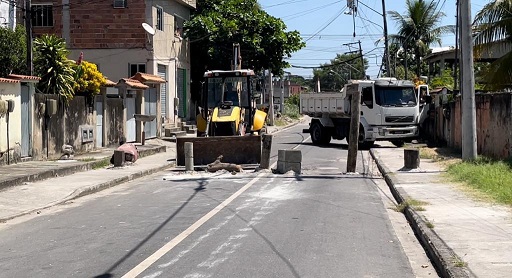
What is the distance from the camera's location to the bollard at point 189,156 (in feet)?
68.0

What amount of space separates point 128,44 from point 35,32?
4.97m

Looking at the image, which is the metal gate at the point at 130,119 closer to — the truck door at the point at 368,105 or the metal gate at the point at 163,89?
the metal gate at the point at 163,89

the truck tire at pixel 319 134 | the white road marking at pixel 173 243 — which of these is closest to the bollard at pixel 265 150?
the white road marking at pixel 173 243

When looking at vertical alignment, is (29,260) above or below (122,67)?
below

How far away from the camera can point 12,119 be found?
19.7 metres

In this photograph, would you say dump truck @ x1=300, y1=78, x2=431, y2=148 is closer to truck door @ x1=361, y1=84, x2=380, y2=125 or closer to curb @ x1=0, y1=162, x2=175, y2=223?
truck door @ x1=361, y1=84, x2=380, y2=125

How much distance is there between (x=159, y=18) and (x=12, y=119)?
1884 cm

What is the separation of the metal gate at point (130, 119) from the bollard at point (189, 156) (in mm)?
10295

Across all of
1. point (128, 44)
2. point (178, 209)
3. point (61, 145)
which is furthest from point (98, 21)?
point (178, 209)

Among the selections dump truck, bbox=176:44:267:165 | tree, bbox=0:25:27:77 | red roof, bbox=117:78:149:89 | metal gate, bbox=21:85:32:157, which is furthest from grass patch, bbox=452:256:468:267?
red roof, bbox=117:78:149:89

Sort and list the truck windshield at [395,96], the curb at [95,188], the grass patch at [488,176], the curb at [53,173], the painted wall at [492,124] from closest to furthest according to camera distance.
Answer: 1. the grass patch at [488,176]
2. the curb at [95,188]
3. the curb at [53,173]
4. the painted wall at [492,124]
5. the truck windshield at [395,96]

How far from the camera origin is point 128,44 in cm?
3588

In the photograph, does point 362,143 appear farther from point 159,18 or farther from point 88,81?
point 159,18

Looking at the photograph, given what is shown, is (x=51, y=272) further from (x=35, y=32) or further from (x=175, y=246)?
(x=35, y=32)
